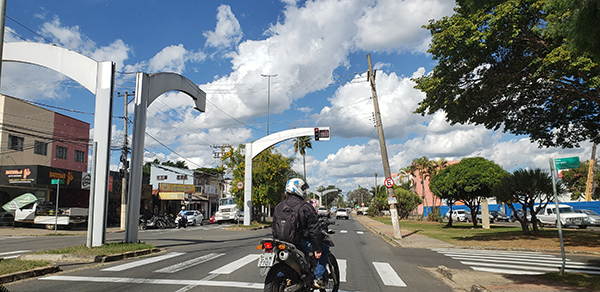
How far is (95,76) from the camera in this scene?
12391 mm

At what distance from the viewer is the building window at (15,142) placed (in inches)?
1177

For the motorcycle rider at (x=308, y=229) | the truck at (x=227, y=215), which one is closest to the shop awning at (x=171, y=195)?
the truck at (x=227, y=215)

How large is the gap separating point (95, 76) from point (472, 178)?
77.4ft

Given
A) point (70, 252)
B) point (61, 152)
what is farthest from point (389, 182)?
point (61, 152)

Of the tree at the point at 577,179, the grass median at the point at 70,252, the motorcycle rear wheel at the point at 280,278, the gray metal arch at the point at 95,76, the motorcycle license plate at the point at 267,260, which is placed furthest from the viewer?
the tree at the point at 577,179

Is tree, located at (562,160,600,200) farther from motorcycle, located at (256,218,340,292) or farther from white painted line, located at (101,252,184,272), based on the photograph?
motorcycle, located at (256,218,340,292)

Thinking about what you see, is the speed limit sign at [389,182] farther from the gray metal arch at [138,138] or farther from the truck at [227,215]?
the truck at [227,215]

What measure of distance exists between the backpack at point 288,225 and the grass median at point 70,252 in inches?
215

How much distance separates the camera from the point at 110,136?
483 inches

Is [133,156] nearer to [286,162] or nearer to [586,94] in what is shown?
[586,94]

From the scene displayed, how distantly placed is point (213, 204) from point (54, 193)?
32.7 m

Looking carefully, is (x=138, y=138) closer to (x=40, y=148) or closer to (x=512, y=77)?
(x=512, y=77)

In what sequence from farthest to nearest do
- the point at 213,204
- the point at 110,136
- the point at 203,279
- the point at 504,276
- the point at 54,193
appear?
the point at 213,204 < the point at 54,193 < the point at 110,136 < the point at 504,276 < the point at 203,279

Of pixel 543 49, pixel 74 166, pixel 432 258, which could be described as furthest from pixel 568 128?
pixel 74 166
